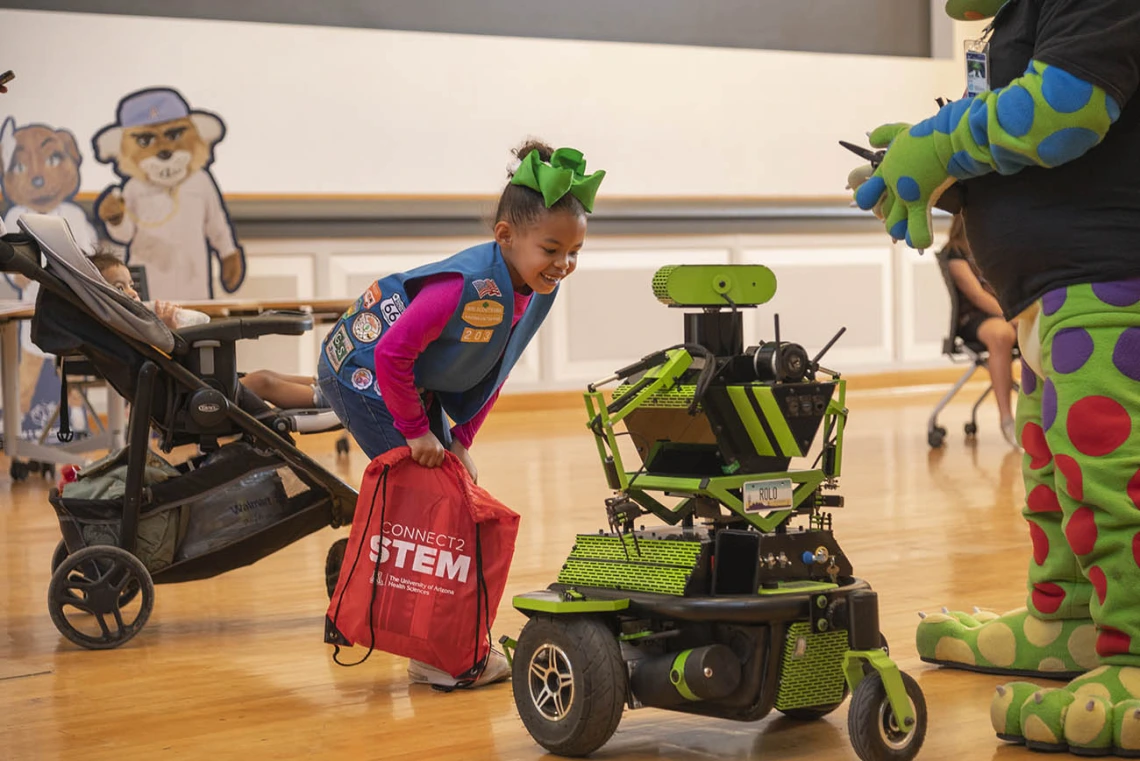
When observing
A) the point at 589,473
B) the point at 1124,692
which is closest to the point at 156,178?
the point at 589,473

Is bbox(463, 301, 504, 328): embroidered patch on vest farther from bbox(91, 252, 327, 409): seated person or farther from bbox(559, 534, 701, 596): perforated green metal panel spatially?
bbox(91, 252, 327, 409): seated person

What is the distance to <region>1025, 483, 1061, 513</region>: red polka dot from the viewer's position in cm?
228

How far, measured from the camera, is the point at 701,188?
879 centimetres

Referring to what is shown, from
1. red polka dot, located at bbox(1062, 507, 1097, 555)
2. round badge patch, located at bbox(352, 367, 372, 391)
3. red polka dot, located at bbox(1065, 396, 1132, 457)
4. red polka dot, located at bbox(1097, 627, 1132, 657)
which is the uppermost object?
round badge patch, located at bbox(352, 367, 372, 391)

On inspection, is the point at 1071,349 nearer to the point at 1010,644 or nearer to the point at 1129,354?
the point at 1129,354

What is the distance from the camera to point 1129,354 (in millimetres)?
1908

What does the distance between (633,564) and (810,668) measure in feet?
0.90

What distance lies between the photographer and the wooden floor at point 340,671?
208 centimetres

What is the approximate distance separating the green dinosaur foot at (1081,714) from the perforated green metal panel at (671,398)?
1.92 feet

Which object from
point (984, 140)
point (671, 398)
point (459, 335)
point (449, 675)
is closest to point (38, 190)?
point (459, 335)

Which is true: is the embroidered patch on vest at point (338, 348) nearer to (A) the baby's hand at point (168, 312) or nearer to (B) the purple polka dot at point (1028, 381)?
(B) the purple polka dot at point (1028, 381)

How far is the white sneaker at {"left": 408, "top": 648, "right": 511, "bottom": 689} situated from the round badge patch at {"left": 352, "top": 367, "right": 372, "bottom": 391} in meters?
0.48

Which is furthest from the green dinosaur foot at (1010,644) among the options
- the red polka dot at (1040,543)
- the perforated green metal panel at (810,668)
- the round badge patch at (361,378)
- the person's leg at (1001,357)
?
the person's leg at (1001,357)

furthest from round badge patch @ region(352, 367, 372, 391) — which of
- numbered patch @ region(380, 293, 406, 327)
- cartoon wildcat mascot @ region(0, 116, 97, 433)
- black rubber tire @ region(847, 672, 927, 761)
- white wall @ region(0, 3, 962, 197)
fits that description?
white wall @ region(0, 3, 962, 197)
